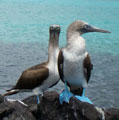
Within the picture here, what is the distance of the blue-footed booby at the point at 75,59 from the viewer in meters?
5.05

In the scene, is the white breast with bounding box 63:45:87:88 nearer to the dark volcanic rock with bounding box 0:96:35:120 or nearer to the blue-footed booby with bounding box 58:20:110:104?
the blue-footed booby with bounding box 58:20:110:104

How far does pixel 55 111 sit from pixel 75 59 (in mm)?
1148

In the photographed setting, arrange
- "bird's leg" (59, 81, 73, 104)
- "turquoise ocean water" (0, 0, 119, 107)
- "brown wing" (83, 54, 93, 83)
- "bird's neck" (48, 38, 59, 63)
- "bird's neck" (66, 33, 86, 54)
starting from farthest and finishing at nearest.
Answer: "turquoise ocean water" (0, 0, 119, 107) → "bird's neck" (48, 38, 59, 63) → "bird's leg" (59, 81, 73, 104) → "brown wing" (83, 54, 93, 83) → "bird's neck" (66, 33, 86, 54)

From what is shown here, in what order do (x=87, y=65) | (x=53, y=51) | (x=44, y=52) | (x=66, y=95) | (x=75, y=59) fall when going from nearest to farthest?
(x=75, y=59) → (x=87, y=65) → (x=66, y=95) → (x=53, y=51) → (x=44, y=52)

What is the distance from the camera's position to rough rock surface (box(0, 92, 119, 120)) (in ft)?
18.5

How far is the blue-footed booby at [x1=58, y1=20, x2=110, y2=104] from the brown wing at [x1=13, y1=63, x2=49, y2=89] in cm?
37

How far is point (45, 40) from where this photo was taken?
17.9 m

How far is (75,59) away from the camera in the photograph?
5047 millimetres

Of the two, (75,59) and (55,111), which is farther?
(55,111)

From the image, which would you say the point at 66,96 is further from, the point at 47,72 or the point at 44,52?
the point at 44,52

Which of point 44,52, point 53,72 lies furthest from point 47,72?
point 44,52

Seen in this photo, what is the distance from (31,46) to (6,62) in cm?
332

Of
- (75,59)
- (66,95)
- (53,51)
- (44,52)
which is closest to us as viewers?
(75,59)

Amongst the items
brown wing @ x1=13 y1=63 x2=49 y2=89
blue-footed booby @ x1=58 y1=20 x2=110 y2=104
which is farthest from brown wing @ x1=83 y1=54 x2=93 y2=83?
brown wing @ x1=13 y1=63 x2=49 y2=89
